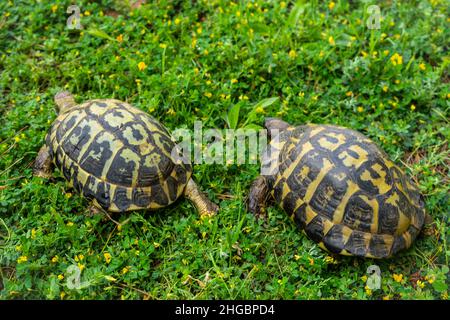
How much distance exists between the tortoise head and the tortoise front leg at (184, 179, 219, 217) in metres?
1.49

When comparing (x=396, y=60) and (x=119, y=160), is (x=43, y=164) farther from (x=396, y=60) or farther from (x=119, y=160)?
Result: (x=396, y=60)

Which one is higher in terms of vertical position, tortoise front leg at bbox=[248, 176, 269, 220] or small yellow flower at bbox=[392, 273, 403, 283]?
tortoise front leg at bbox=[248, 176, 269, 220]

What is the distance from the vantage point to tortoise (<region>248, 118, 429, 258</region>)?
136 inches

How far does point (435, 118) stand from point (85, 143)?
3535 millimetres

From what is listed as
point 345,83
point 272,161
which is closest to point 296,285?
point 272,161

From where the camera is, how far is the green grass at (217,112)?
11.5 feet

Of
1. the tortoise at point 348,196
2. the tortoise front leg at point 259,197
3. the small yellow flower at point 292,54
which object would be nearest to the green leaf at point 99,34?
the small yellow flower at point 292,54

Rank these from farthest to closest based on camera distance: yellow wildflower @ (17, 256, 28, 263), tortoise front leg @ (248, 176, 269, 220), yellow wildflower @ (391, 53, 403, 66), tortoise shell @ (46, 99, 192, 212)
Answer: yellow wildflower @ (391, 53, 403, 66) < tortoise front leg @ (248, 176, 269, 220) < tortoise shell @ (46, 99, 192, 212) < yellow wildflower @ (17, 256, 28, 263)

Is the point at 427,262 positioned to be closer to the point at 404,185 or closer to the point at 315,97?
the point at 404,185

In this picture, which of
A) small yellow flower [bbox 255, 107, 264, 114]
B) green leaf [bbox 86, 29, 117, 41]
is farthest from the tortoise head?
small yellow flower [bbox 255, 107, 264, 114]

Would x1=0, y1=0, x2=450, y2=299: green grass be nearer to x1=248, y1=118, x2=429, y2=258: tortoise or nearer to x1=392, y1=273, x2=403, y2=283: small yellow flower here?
x1=392, y1=273, x2=403, y2=283: small yellow flower

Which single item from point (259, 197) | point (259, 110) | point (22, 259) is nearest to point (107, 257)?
point (22, 259)

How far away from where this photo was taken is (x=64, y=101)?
4402mm

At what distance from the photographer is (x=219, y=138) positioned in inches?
173
